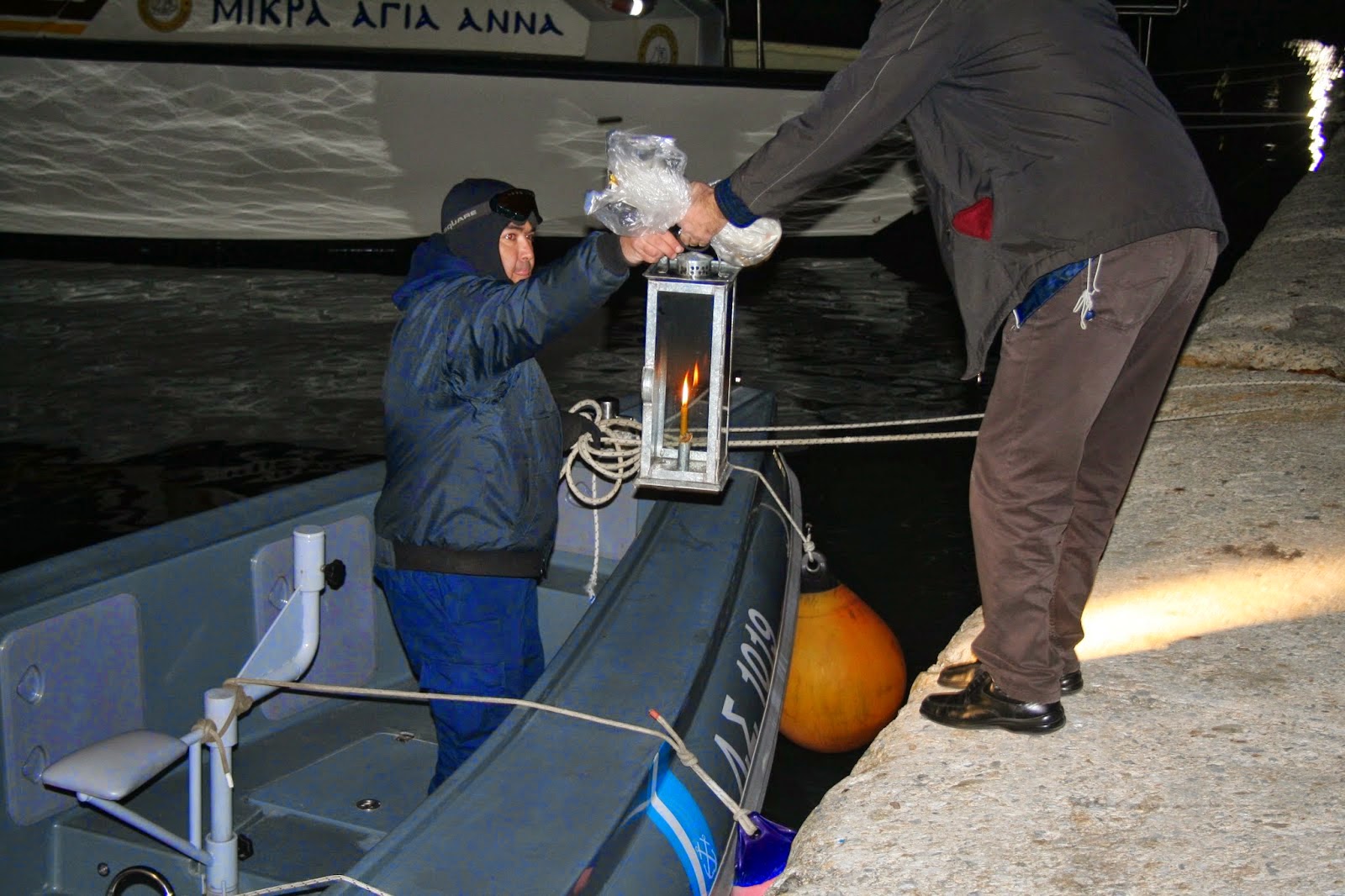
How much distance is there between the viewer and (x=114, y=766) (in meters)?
2.79

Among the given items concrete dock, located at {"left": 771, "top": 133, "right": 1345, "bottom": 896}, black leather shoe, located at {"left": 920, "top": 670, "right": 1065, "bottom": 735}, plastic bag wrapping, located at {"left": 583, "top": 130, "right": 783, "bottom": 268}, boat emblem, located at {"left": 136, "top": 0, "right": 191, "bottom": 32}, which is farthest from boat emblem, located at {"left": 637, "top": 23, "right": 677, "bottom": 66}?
black leather shoe, located at {"left": 920, "top": 670, "right": 1065, "bottom": 735}

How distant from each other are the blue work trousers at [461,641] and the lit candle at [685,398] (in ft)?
2.48

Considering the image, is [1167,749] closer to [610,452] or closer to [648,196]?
[648,196]

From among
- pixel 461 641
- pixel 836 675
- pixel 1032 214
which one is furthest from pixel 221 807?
pixel 836 675

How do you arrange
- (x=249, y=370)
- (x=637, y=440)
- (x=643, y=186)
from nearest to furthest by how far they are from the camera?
1. (x=643, y=186)
2. (x=637, y=440)
3. (x=249, y=370)

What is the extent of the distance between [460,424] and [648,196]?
0.86 metres

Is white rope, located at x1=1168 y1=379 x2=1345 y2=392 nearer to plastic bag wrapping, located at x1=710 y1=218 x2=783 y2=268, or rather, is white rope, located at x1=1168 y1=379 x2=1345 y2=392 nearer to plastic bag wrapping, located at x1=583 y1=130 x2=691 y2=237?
plastic bag wrapping, located at x1=710 y1=218 x2=783 y2=268

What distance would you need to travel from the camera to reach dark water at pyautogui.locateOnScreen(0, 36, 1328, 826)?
22.6 feet

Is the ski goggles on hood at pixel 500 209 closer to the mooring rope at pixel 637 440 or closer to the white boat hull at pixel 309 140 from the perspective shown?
the mooring rope at pixel 637 440

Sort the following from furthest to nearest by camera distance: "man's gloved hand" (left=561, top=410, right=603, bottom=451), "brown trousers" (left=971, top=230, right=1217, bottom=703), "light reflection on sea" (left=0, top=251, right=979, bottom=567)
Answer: "light reflection on sea" (left=0, top=251, right=979, bottom=567)
"man's gloved hand" (left=561, top=410, right=603, bottom=451)
"brown trousers" (left=971, top=230, right=1217, bottom=703)

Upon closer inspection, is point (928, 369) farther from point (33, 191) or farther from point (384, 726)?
point (33, 191)

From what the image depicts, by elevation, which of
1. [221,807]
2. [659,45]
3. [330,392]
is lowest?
[221,807]

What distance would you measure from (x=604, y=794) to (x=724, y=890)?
67 centimetres

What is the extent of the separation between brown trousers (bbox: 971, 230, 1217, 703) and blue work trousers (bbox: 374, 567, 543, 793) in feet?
4.01
